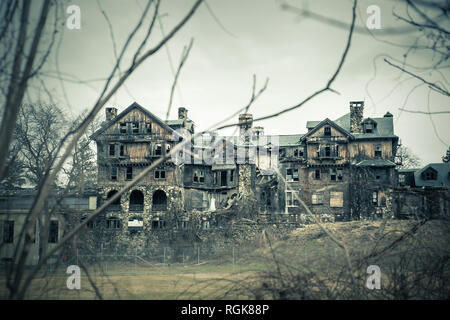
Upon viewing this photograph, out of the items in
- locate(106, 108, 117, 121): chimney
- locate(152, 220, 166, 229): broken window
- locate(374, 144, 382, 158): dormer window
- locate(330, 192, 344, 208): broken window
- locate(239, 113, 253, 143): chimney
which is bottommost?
locate(152, 220, 166, 229): broken window

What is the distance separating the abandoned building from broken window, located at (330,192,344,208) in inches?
4.5

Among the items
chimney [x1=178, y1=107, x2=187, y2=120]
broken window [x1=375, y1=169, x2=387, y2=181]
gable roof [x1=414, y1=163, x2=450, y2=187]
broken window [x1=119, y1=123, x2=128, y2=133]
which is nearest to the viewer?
broken window [x1=119, y1=123, x2=128, y2=133]

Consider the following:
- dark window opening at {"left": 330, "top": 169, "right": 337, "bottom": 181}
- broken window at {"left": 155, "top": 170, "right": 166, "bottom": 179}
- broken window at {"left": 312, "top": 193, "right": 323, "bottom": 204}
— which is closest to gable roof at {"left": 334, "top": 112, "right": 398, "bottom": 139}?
dark window opening at {"left": 330, "top": 169, "right": 337, "bottom": 181}

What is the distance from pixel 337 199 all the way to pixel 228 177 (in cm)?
1356

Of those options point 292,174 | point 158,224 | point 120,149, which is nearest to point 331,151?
point 292,174

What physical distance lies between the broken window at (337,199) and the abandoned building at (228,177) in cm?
11

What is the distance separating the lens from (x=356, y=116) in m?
42.2

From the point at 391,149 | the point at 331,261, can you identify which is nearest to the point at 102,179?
the point at 391,149

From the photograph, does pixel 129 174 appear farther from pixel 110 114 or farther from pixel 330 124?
pixel 330 124

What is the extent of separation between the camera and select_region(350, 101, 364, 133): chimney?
41.8 metres

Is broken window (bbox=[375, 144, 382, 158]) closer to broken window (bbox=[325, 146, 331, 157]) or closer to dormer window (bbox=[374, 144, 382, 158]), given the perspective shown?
dormer window (bbox=[374, 144, 382, 158])

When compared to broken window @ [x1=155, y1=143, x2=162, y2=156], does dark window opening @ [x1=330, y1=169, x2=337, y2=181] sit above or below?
below

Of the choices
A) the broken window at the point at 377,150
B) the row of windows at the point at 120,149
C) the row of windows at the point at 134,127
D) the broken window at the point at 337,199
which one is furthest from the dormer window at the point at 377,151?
the row of windows at the point at 134,127

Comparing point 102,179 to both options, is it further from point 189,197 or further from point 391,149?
point 391,149
